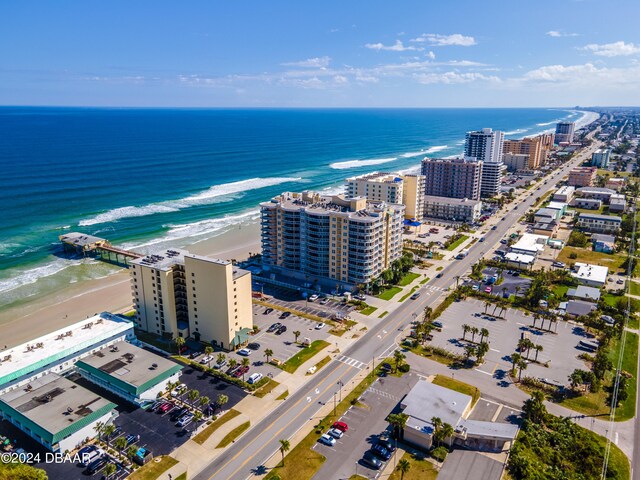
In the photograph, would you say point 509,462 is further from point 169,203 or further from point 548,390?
point 169,203

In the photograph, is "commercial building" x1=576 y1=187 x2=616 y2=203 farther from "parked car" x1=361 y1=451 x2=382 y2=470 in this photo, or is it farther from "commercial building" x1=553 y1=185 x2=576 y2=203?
"parked car" x1=361 y1=451 x2=382 y2=470

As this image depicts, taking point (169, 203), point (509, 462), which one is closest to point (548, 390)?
point (509, 462)

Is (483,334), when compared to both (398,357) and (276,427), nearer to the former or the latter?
(398,357)

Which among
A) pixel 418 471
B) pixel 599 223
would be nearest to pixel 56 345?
pixel 418 471

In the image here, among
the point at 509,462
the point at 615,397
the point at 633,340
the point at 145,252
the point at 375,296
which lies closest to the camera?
the point at 509,462

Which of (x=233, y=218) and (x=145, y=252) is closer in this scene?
(x=145, y=252)

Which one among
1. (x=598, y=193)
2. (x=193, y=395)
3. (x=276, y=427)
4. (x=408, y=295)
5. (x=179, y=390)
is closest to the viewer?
(x=276, y=427)
